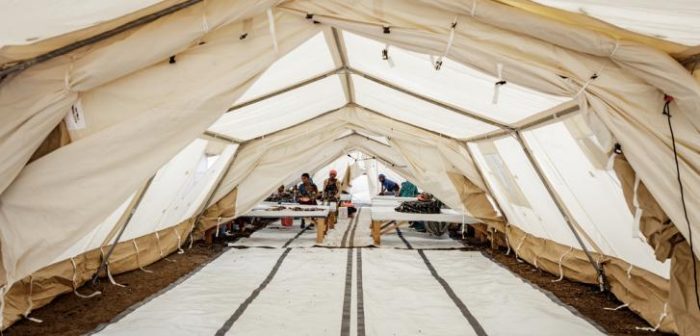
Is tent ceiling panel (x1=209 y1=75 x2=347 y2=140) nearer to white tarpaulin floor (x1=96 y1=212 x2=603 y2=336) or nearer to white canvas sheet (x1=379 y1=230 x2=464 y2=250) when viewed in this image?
white tarpaulin floor (x1=96 y1=212 x2=603 y2=336)

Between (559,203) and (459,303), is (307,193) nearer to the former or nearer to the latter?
(459,303)

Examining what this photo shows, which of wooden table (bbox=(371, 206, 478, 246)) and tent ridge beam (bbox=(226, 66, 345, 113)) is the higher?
tent ridge beam (bbox=(226, 66, 345, 113))

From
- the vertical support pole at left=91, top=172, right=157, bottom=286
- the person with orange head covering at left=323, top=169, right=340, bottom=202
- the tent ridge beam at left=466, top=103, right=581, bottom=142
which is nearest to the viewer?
the tent ridge beam at left=466, top=103, right=581, bottom=142

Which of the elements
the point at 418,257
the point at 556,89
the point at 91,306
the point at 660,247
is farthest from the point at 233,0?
the point at 418,257

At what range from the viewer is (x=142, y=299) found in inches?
125

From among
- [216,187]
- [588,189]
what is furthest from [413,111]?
[216,187]

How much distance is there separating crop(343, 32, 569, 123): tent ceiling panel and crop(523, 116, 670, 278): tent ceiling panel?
0.23 m

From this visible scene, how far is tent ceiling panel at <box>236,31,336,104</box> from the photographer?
8.90 feet

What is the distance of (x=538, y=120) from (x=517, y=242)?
2.44 meters

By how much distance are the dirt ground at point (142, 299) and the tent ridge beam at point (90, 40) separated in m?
1.80

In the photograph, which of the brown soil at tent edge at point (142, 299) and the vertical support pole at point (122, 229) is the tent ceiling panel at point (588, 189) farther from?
the vertical support pole at point (122, 229)

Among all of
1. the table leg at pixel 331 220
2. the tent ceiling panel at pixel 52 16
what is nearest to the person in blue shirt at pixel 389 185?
the table leg at pixel 331 220

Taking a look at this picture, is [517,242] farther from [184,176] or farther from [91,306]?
[91,306]

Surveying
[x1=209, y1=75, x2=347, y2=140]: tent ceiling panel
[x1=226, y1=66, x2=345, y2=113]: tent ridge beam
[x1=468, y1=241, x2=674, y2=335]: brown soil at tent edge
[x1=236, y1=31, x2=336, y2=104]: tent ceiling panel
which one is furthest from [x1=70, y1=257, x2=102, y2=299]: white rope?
[x1=468, y1=241, x2=674, y2=335]: brown soil at tent edge
